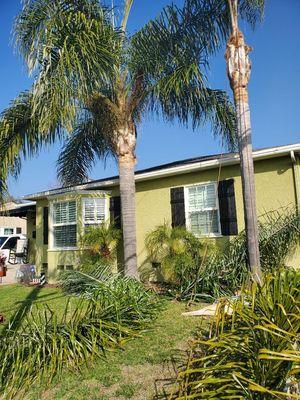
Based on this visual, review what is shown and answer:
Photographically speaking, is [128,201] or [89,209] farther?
[89,209]

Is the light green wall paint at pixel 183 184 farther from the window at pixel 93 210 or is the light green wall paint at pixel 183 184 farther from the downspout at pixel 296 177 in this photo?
the window at pixel 93 210

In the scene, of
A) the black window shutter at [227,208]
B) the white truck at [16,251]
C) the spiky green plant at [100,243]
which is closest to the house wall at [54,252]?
the spiky green plant at [100,243]

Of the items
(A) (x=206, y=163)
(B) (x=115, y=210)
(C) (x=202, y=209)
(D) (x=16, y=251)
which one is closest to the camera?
(A) (x=206, y=163)

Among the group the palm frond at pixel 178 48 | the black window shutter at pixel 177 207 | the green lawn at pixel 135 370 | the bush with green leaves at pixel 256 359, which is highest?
the palm frond at pixel 178 48

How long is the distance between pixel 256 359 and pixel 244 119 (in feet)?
18.4

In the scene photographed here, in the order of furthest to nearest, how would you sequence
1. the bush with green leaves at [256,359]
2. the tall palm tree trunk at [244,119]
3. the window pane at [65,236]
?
the window pane at [65,236] < the tall palm tree trunk at [244,119] < the bush with green leaves at [256,359]

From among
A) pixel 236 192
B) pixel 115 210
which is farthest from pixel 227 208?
pixel 115 210

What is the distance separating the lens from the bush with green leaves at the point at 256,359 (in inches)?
103

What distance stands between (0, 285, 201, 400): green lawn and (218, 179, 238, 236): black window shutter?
363cm

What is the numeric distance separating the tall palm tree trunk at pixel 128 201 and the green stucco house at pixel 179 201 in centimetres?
172

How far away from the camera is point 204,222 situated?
996 centimetres

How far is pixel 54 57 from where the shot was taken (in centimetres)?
671

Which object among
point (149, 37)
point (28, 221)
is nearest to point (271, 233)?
point (149, 37)

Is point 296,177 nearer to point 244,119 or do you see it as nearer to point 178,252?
point 244,119
